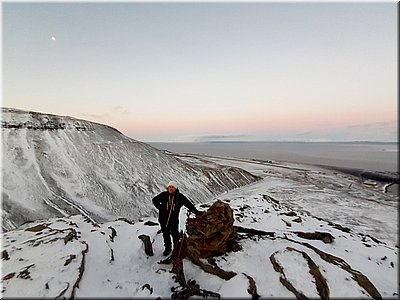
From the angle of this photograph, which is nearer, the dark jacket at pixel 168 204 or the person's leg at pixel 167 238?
the dark jacket at pixel 168 204

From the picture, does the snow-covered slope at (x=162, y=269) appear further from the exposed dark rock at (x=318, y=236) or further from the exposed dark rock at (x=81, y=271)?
the exposed dark rock at (x=318, y=236)

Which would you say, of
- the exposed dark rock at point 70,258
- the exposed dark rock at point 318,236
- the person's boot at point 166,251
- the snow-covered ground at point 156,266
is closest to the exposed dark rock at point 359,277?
the snow-covered ground at point 156,266

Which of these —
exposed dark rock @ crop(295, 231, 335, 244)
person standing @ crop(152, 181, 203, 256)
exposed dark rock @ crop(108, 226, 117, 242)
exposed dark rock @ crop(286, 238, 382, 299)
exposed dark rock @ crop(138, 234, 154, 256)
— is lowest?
exposed dark rock @ crop(295, 231, 335, 244)

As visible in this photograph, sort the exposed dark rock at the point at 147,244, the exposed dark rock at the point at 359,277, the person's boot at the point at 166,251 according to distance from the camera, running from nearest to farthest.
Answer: the exposed dark rock at the point at 359,277 → the person's boot at the point at 166,251 → the exposed dark rock at the point at 147,244

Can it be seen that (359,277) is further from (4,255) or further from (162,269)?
(4,255)

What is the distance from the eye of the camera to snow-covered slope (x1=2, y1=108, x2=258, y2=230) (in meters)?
24.5

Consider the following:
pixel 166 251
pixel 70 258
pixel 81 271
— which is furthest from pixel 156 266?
pixel 70 258

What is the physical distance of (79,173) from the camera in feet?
100

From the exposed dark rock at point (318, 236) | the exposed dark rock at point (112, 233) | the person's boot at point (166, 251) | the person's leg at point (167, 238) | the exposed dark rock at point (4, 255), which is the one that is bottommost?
the exposed dark rock at point (318, 236)

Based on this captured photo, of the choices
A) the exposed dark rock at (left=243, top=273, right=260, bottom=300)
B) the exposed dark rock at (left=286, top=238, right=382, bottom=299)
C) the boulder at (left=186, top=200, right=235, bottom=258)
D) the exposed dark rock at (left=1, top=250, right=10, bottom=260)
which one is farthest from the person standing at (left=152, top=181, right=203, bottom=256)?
the exposed dark rock at (left=1, top=250, right=10, bottom=260)

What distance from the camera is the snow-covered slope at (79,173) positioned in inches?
965

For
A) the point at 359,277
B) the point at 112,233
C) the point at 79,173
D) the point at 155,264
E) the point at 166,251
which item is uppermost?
the point at 166,251

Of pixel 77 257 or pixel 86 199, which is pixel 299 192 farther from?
pixel 77 257

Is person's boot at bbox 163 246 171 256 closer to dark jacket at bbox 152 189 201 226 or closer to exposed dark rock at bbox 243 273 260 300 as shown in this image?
dark jacket at bbox 152 189 201 226
